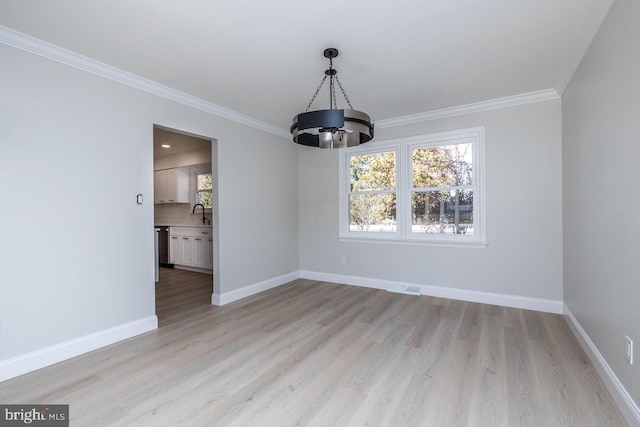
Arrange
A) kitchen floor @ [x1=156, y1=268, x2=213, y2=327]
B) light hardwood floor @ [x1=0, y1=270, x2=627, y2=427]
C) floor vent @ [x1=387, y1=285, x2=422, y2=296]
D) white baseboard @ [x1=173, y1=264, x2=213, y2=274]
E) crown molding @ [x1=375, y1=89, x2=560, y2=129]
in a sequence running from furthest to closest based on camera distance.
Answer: white baseboard @ [x1=173, y1=264, x2=213, y2=274] < floor vent @ [x1=387, y1=285, x2=422, y2=296] < kitchen floor @ [x1=156, y1=268, x2=213, y2=327] < crown molding @ [x1=375, y1=89, x2=560, y2=129] < light hardwood floor @ [x1=0, y1=270, x2=627, y2=427]

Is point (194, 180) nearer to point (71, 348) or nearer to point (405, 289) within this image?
point (71, 348)

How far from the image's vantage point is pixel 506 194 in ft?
12.3

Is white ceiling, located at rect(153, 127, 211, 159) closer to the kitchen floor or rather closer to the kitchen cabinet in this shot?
the kitchen cabinet

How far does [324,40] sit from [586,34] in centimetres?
200

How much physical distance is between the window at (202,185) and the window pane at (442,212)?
4086mm

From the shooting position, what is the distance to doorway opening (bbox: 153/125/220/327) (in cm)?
555

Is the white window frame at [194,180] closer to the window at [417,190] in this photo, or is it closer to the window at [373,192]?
the window at [417,190]

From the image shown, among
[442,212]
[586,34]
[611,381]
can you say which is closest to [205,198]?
[442,212]

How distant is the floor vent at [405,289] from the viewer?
4301mm

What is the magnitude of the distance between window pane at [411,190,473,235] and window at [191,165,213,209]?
4.09 meters

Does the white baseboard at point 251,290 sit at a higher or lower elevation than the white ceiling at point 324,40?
lower

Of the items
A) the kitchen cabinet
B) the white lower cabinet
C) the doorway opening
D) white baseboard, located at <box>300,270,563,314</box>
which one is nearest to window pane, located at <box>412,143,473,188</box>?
white baseboard, located at <box>300,270,563,314</box>

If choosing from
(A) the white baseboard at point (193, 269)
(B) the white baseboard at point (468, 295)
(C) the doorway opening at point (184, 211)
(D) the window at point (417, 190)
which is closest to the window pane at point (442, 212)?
(D) the window at point (417, 190)

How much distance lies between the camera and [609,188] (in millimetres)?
2010
